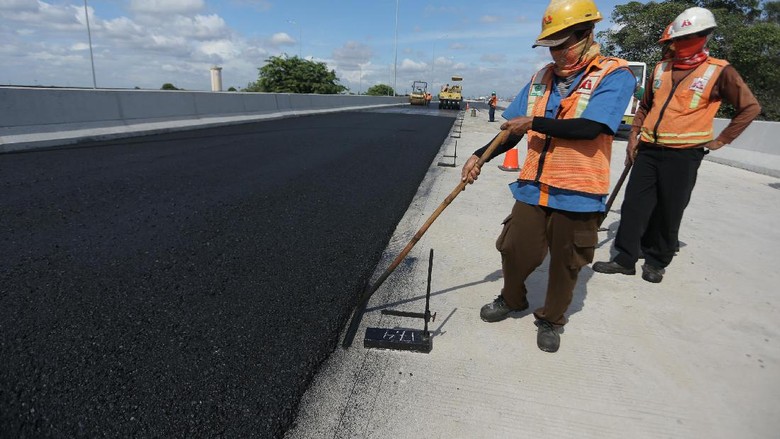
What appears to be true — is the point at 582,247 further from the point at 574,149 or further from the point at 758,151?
the point at 758,151

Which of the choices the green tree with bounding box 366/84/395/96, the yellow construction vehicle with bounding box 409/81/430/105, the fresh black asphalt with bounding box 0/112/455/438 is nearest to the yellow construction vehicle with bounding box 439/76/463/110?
the yellow construction vehicle with bounding box 409/81/430/105

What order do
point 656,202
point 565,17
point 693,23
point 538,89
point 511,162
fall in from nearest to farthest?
point 565,17, point 538,89, point 693,23, point 656,202, point 511,162

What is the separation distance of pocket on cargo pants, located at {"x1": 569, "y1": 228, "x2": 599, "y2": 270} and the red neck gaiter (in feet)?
6.21

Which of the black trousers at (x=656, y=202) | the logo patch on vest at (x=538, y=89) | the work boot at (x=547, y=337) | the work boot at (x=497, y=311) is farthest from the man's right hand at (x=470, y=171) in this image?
the black trousers at (x=656, y=202)

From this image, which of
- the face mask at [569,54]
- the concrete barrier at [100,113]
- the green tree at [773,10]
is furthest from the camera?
the green tree at [773,10]

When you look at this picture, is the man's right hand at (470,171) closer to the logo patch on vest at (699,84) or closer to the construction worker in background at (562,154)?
the construction worker in background at (562,154)

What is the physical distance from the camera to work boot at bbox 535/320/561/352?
96.3 inches

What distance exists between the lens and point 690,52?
3189mm

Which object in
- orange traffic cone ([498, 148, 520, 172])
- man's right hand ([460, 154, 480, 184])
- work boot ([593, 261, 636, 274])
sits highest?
man's right hand ([460, 154, 480, 184])

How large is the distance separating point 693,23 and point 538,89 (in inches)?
64.8

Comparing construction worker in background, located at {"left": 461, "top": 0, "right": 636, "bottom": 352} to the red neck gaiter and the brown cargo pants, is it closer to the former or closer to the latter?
the brown cargo pants

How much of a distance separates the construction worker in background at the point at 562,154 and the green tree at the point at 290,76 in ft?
164

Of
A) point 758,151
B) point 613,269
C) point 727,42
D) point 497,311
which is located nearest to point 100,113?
point 497,311

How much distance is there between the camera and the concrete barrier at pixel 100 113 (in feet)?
25.2
